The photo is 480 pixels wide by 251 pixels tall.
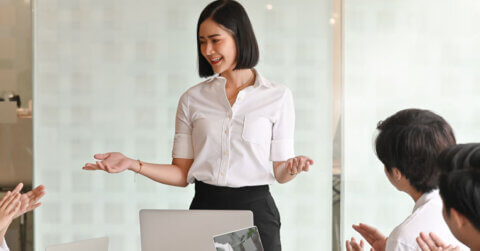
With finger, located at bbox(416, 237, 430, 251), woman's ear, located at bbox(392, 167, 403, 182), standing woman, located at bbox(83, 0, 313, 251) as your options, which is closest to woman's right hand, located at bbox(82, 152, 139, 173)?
standing woman, located at bbox(83, 0, 313, 251)

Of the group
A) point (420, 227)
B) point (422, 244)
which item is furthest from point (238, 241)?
point (420, 227)

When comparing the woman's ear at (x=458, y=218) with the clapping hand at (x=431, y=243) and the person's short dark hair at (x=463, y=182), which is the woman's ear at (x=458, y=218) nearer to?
the person's short dark hair at (x=463, y=182)

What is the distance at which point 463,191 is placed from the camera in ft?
3.82

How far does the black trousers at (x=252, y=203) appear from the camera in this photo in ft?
7.30

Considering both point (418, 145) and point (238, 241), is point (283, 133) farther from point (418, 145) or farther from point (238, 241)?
point (238, 241)

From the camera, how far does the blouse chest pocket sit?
7.50 ft

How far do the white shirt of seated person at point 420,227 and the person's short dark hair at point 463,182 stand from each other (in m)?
0.34

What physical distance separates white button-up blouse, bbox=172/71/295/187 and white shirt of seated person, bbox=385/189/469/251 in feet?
2.44

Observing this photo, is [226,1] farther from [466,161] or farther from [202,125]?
[466,161]

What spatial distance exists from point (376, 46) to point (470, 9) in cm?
66

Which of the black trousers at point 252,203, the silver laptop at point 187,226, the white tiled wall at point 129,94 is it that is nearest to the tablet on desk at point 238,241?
the silver laptop at point 187,226

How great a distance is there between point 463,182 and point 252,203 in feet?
3.80

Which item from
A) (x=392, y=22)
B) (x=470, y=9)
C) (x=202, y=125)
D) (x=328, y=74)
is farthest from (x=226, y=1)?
(x=470, y=9)

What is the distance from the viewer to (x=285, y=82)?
347 cm
